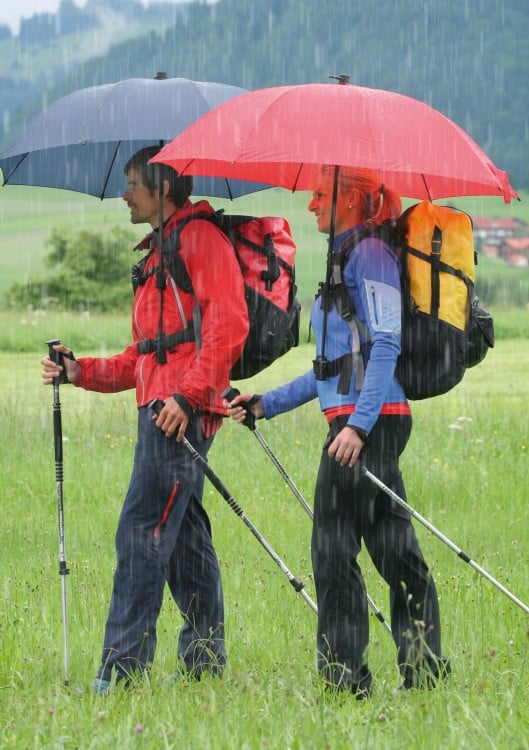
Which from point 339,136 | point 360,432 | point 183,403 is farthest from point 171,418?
point 339,136

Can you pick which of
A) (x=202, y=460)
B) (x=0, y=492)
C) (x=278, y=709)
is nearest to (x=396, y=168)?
(x=202, y=460)

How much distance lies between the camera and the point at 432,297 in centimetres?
457

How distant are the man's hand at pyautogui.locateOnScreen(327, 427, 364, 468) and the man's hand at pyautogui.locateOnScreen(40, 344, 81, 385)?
54.4 inches

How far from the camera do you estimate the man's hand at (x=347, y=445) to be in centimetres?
449

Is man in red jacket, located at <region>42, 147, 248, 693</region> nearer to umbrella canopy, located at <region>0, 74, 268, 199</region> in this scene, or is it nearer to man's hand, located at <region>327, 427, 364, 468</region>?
umbrella canopy, located at <region>0, 74, 268, 199</region>

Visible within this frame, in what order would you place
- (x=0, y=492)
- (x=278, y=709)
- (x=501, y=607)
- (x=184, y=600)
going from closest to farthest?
(x=278, y=709) < (x=184, y=600) < (x=501, y=607) < (x=0, y=492)

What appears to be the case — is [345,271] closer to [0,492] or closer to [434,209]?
[434,209]

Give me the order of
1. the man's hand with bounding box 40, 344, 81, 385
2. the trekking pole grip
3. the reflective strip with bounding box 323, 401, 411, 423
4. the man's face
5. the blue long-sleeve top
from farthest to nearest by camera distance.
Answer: the man's hand with bounding box 40, 344, 81, 385
the man's face
the trekking pole grip
the reflective strip with bounding box 323, 401, 411, 423
the blue long-sleeve top

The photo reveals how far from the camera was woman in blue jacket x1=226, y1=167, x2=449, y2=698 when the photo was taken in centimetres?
450

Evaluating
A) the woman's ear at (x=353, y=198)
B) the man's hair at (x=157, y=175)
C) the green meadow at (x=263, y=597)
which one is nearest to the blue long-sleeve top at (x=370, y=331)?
the woman's ear at (x=353, y=198)

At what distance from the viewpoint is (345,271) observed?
4.64 metres

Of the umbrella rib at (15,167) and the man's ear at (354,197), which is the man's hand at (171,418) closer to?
the man's ear at (354,197)

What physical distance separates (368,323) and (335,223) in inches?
18.2

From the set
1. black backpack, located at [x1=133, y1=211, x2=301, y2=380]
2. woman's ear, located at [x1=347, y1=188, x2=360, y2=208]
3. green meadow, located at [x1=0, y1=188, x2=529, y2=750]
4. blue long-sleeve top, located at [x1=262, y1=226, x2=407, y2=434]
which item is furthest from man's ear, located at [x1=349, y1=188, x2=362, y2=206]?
green meadow, located at [x1=0, y1=188, x2=529, y2=750]
